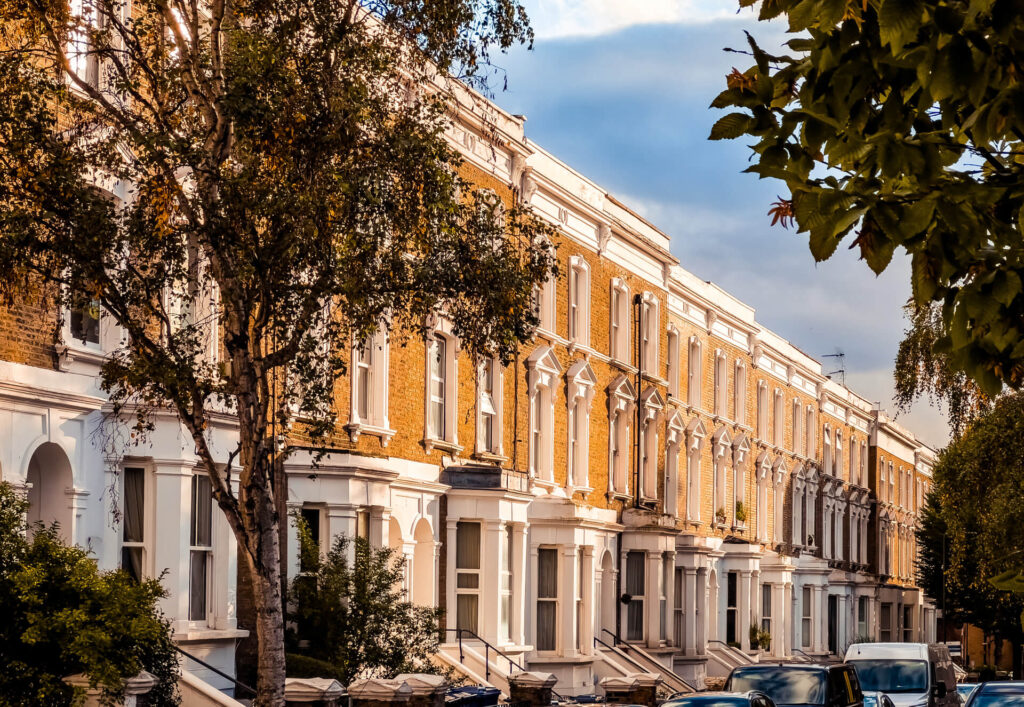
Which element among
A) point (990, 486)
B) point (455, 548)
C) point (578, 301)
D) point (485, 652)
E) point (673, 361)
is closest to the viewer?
point (485, 652)

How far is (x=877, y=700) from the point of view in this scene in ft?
88.4

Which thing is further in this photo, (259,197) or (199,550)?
(199,550)

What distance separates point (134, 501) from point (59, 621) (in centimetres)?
597

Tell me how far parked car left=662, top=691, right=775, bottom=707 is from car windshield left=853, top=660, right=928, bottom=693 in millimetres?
11012

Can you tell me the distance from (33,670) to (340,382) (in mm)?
11568

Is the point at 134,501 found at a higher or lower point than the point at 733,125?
lower

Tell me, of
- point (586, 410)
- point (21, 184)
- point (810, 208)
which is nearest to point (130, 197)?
point (21, 184)

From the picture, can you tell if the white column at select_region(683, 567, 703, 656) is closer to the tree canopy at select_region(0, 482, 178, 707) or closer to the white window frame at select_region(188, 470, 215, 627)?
the white window frame at select_region(188, 470, 215, 627)

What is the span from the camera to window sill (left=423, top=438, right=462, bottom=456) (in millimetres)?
30219

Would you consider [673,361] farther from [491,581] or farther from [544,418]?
[491,581]

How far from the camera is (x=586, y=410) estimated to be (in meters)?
38.8

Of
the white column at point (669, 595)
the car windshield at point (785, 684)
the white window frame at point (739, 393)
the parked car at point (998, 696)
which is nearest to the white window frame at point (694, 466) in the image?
the white window frame at point (739, 393)

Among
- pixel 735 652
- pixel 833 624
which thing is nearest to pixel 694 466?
pixel 735 652

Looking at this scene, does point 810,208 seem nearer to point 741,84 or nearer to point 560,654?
point 741,84
